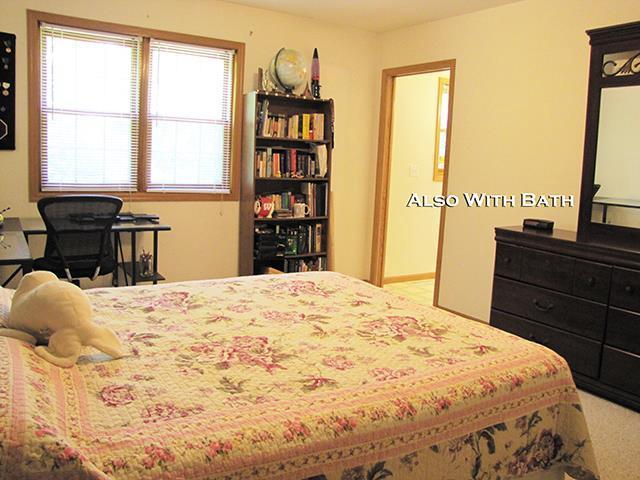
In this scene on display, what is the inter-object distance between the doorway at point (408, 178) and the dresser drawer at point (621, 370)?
2.40 m

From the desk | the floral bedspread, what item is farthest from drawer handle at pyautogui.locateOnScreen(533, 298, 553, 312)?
the floral bedspread

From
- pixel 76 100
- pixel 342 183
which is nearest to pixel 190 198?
pixel 76 100

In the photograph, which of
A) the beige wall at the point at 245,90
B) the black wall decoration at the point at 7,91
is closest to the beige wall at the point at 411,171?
the beige wall at the point at 245,90

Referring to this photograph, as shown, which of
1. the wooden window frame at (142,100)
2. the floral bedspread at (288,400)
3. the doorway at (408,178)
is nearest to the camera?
the floral bedspread at (288,400)

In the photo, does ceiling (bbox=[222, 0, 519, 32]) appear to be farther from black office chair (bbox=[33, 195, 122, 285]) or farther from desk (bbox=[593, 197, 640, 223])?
black office chair (bbox=[33, 195, 122, 285])

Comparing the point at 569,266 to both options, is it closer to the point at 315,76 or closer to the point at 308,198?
the point at 308,198

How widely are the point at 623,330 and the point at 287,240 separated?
2.73m

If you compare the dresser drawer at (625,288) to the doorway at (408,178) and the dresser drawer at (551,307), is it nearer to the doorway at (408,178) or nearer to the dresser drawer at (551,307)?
the dresser drawer at (551,307)

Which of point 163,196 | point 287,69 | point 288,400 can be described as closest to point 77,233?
point 163,196

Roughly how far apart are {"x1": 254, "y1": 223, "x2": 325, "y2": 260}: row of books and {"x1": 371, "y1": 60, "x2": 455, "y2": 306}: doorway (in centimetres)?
83

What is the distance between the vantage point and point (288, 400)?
55.0 inches

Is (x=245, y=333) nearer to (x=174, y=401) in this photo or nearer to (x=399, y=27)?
(x=174, y=401)

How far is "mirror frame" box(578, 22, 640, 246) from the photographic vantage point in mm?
3271

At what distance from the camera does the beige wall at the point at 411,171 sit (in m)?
5.86
